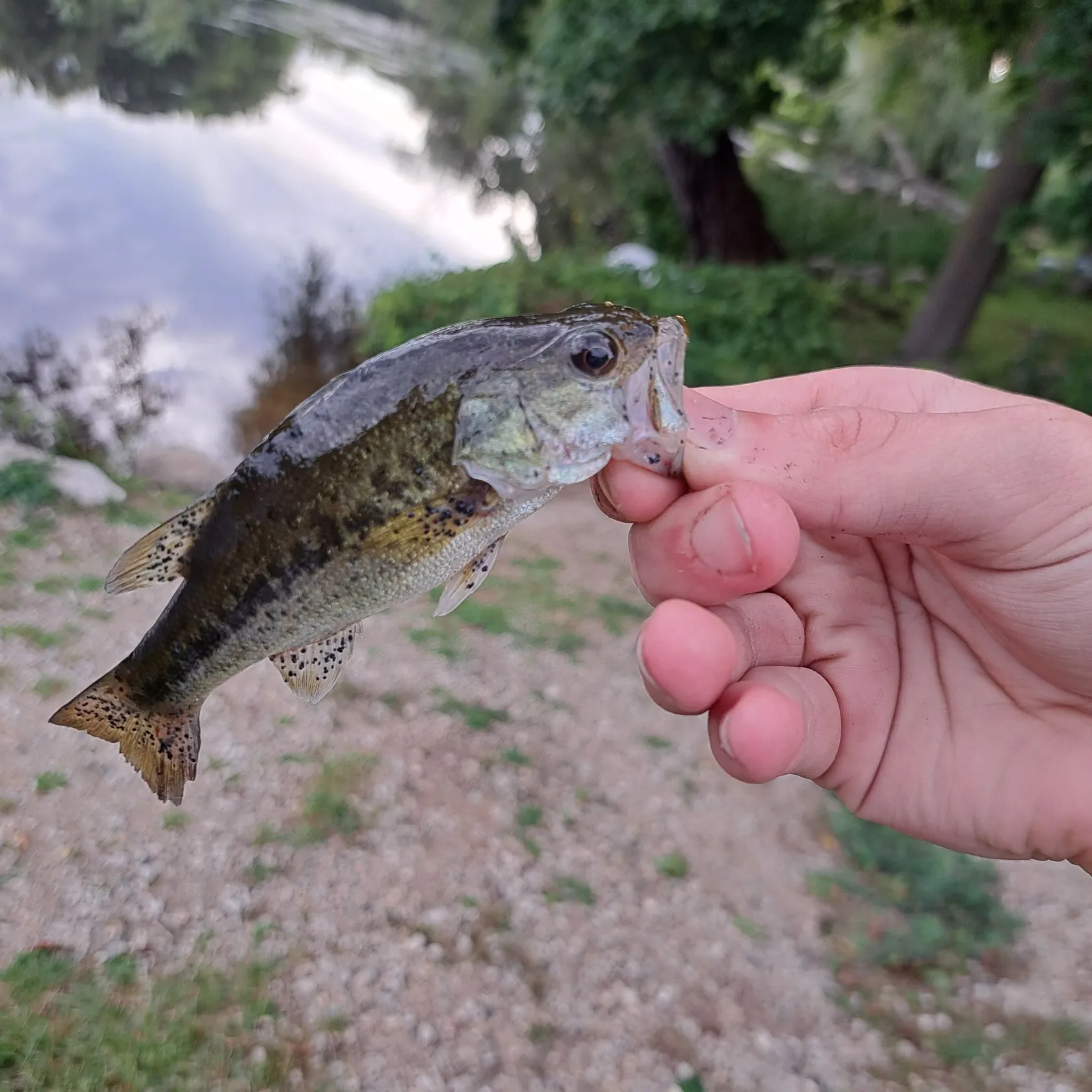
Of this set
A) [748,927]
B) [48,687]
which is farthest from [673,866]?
[48,687]

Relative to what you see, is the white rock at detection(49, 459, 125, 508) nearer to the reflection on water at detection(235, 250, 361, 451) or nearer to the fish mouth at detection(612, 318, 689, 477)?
the reflection on water at detection(235, 250, 361, 451)

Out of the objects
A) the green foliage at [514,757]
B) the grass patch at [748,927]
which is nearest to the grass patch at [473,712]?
the green foliage at [514,757]

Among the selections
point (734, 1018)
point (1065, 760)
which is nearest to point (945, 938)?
point (734, 1018)

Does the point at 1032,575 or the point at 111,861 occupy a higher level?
the point at 1032,575

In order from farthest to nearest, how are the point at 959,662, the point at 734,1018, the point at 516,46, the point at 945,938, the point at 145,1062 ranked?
the point at 516,46, the point at 945,938, the point at 734,1018, the point at 145,1062, the point at 959,662

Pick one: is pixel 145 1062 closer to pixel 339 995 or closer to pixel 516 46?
pixel 339 995

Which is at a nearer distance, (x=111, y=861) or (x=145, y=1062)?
(x=145, y=1062)

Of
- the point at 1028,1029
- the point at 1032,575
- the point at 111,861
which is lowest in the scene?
the point at 111,861

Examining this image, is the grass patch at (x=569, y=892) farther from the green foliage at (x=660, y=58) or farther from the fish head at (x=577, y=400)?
the green foliage at (x=660, y=58)
